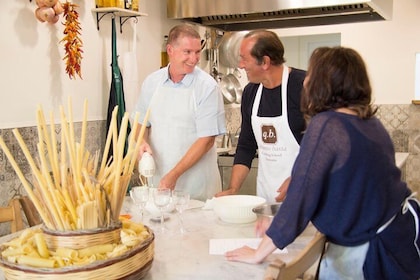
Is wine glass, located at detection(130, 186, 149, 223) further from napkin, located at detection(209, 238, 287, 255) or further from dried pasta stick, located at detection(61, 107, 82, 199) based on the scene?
dried pasta stick, located at detection(61, 107, 82, 199)

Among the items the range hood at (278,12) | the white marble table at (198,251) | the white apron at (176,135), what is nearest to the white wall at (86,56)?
the range hood at (278,12)

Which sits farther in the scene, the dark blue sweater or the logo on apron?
the logo on apron

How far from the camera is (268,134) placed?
2.38 m

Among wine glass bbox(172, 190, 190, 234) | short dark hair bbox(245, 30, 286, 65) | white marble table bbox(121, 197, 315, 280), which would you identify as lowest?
white marble table bbox(121, 197, 315, 280)

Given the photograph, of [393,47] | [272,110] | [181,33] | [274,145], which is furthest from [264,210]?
[393,47]

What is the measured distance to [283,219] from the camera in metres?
1.33

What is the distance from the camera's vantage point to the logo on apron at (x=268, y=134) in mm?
2361

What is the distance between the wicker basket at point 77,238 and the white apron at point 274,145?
125 centimetres

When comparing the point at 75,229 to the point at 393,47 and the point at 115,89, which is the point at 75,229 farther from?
the point at 393,47

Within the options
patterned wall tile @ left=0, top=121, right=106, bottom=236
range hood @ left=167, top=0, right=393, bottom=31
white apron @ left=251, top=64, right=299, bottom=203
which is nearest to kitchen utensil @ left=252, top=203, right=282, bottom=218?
white apron @ left=251, top=64, right=299, bottom=203

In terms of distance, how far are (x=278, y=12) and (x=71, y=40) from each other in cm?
135

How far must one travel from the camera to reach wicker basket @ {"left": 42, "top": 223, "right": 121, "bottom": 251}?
4.03ft

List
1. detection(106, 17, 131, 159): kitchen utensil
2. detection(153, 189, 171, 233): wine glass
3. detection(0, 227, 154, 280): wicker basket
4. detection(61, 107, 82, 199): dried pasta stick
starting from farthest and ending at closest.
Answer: detection(106, 17, 131, 159): kitchen utensil < detection(153, 189, 171, 233): wine glass < detection(61, 107, 82, 199): dried pasta stick < detection(0, 227, 154, 280): wicker basket

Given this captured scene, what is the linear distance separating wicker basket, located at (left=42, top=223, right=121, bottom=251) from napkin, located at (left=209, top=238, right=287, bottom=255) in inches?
15.6
